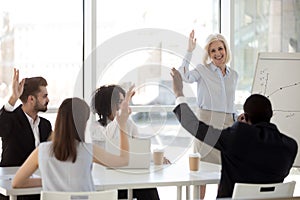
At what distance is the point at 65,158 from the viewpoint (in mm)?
2881

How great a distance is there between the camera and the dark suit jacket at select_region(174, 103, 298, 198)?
3.04 meters

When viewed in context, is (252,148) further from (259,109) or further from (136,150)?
(136,150)

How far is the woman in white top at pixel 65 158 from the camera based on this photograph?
288 cm

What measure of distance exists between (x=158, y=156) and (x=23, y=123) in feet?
2.72

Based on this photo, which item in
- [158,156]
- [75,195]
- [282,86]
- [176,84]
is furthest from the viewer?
[282,86]

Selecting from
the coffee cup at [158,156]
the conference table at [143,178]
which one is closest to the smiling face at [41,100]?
the conference table at [143,178]

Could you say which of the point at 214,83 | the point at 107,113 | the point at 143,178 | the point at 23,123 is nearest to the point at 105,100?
the point at 107,113

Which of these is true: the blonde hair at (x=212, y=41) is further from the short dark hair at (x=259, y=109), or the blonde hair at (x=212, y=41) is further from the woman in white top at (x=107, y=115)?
the short dark hair at (x=259, y=109)

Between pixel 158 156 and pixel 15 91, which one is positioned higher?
pixel 15 91

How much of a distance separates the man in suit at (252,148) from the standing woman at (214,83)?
4.84 ft

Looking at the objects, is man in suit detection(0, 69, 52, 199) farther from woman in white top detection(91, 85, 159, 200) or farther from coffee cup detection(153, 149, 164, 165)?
coffee cup detection(153, 149, 164, 165)

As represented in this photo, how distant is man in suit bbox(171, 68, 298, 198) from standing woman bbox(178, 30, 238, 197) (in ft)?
4.84

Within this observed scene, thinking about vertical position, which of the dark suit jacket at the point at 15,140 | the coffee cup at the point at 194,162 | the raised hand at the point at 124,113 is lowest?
the coffee cup at the point at 194,162

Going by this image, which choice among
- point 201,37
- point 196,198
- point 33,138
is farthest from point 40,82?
point 201,37
